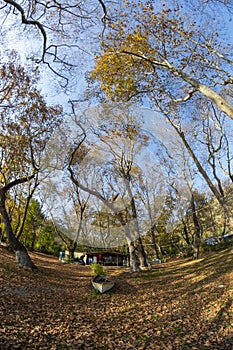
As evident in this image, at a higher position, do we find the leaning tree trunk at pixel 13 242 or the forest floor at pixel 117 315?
the leaning tree trunk at pixel 13 242

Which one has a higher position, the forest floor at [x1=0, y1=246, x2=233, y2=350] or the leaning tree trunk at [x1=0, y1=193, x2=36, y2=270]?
the leaning tree trunk at [x1=0, y1=193, x2=36, y2=270]

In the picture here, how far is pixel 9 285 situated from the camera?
8.22 meters

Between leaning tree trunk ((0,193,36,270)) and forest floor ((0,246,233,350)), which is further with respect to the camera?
leaning tree trunk ((0,193,36,270))

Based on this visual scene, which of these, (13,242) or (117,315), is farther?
(13,242)

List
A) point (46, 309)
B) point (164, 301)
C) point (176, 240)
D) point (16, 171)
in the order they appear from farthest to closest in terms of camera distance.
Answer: point (176, 240) < point (16, 171) < point (164, 301) < point (46, 309)

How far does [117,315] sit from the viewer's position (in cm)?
675

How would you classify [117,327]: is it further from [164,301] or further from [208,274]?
[208,274]

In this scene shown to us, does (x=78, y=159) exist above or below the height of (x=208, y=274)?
above

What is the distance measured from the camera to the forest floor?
4773 millimetres

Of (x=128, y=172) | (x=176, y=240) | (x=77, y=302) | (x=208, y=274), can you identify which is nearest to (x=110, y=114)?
(x=128, y=172)

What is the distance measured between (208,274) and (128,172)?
16.8ft

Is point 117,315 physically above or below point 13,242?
below

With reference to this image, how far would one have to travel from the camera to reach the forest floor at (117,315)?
15.7 feet

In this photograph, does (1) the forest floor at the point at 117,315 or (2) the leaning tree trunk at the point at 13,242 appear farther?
(2) the leaning tree trunk at the point at 13,242
